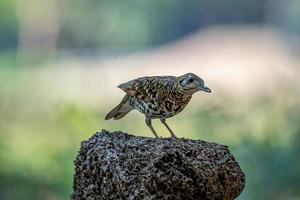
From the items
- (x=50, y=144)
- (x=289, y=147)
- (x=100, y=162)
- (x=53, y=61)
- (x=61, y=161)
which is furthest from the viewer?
(x=53, y=61)

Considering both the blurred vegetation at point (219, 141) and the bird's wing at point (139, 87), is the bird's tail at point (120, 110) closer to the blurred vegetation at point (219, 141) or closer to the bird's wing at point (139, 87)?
the bird's wing at point (139, 87)

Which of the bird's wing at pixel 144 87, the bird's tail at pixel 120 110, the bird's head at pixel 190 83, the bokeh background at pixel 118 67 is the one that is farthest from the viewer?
the bokeh background at pixel 118 67

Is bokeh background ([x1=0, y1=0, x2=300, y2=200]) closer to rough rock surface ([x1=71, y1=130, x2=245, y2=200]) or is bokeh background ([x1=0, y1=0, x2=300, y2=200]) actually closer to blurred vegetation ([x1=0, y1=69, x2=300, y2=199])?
blurred vegetation ([x1=0, y1=69, x2=300, y2=199])

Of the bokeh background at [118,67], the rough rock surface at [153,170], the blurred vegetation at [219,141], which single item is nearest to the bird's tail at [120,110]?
the rough rock surface at [153,170]

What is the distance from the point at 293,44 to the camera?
680 centimetres

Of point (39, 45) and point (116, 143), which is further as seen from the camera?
point (39, 45)

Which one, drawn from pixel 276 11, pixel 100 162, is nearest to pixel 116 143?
pixel 100 162

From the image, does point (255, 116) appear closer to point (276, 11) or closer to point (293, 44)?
point (293, 44)

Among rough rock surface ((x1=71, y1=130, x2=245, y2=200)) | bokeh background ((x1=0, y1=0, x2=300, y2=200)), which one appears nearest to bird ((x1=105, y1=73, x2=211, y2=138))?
rough rock surface ((x1=71, y1=130, x2=245, y2=200))

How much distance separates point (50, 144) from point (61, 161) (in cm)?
44

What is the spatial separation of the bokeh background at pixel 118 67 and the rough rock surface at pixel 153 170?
2280 millimetres

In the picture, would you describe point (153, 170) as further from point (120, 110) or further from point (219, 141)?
point (219, 141)

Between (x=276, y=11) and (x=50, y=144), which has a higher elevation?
(x=276, y=11)

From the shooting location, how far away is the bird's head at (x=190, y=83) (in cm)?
177
